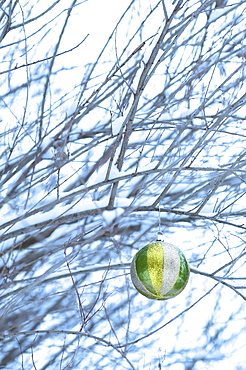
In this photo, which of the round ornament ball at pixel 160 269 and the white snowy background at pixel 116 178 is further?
the white snowy background at pixel 116 178

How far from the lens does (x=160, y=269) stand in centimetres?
209

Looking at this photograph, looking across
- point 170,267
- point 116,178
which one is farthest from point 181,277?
point 116,178

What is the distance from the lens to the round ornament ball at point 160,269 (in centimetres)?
209

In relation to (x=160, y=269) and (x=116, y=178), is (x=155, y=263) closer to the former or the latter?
(x=160, y=269)

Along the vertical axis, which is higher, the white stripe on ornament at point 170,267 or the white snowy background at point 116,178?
the white snowy background at point 116,178

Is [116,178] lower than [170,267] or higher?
higher

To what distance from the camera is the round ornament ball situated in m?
2.09

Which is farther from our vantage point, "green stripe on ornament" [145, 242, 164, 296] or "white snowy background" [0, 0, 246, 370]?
"white snowy background" [0, 0, 246, 370]

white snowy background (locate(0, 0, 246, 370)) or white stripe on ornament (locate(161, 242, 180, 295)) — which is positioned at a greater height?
white snowy background (locate(0, 0, 246, 370))

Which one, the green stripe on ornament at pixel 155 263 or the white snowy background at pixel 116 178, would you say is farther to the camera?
the white snowy background at pixel 116 178

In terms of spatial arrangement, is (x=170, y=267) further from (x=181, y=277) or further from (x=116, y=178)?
(x=116, y=178)

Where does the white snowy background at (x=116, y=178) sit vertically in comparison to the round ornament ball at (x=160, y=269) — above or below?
above

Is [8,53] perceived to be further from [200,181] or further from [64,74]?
[200,181]

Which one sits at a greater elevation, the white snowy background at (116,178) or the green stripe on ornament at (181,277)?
the white snowy background at (116,178)
